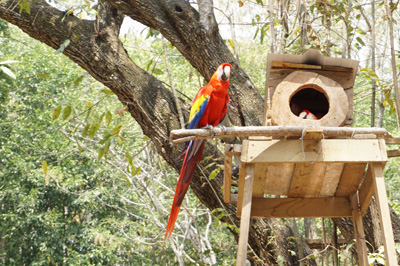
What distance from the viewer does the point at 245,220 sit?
1883mm

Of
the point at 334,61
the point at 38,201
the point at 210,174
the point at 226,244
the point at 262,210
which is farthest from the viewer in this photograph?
the point at 38,201

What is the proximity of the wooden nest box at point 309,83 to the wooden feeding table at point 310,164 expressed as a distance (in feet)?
0.51

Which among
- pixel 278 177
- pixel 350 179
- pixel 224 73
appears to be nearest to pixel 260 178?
pixel 278 177

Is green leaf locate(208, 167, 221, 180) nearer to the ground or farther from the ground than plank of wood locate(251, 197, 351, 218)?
farther from the ground

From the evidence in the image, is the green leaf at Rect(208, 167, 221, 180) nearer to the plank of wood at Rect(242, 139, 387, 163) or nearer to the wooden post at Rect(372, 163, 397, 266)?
the plank of wood at Rect(242, 139, 387, 163)

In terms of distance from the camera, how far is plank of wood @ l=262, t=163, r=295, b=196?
222 centimetres

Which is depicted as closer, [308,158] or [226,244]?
[308,158]

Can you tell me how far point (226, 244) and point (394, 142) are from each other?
20.5 ft

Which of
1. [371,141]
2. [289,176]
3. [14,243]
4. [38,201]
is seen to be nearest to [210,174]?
[289,176]

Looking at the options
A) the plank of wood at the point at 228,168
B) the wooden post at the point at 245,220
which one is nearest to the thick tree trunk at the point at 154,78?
the plank of wood at the point at 228,168

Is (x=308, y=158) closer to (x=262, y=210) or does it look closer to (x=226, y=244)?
(x=262, y=210)

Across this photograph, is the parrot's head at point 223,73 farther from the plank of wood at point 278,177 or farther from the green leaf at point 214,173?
the plank of wood at point 278,177

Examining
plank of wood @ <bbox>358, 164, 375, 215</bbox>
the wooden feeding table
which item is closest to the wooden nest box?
the wooden feeding table

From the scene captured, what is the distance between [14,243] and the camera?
9.16 m
